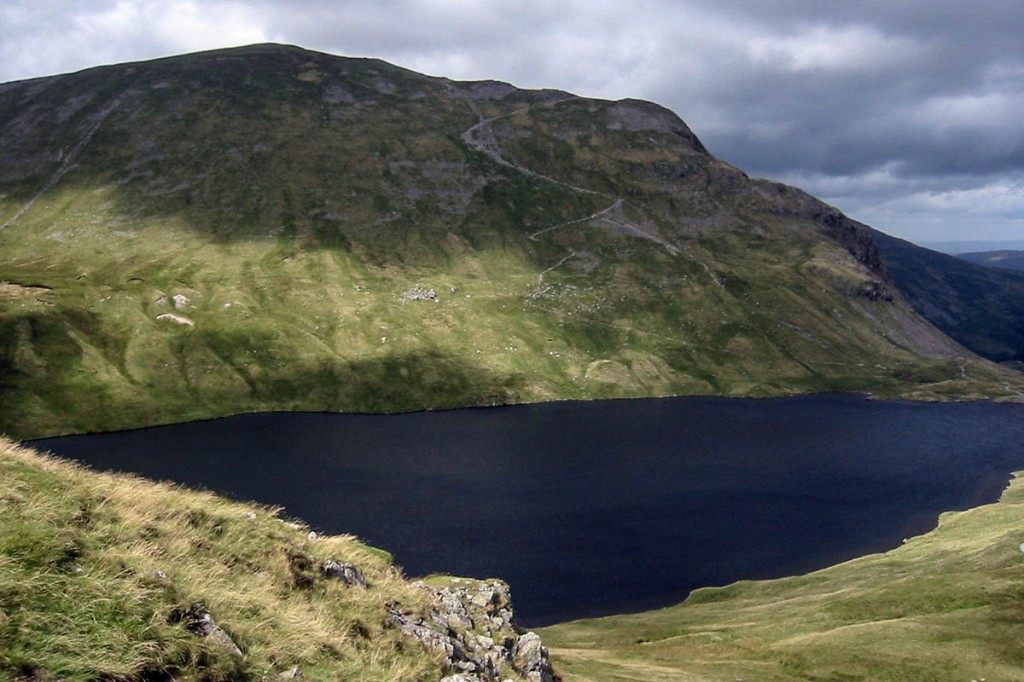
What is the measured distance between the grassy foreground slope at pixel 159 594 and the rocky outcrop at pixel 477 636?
6.48ft

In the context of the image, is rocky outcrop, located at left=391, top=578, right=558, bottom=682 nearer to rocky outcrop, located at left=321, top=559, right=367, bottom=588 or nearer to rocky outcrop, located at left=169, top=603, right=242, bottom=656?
rocky outcrop, located at left=321, top=559, right=367, bottom=588

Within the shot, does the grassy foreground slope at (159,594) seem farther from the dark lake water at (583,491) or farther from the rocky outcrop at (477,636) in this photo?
the dark lake water at (583,491)

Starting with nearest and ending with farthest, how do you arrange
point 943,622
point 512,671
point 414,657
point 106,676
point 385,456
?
point 106,676
point 414,657
point 512,671
point 943,622
point 385,456

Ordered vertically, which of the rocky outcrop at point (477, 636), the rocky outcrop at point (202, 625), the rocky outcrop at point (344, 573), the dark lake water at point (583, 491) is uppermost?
the rocky outcrop at point (202, 625)

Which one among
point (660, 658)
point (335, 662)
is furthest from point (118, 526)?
point (660, 658)

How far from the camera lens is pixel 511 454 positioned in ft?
563

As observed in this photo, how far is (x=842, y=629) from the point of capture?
219 ft

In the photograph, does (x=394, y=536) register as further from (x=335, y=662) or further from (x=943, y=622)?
(x=335, y=662)

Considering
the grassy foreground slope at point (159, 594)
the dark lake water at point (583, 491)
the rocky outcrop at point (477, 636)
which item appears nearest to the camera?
the grassy foreground slope at point (159, 594)

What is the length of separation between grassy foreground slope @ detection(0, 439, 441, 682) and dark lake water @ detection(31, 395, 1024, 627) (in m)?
72.9

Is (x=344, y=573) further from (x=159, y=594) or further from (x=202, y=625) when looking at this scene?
(x=159, y=594)

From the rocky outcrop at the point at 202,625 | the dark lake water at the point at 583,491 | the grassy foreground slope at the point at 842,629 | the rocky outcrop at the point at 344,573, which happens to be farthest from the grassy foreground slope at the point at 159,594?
the dark lake water at the point at 583,491

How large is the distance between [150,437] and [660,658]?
528ft

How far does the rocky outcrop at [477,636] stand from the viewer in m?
26.3
